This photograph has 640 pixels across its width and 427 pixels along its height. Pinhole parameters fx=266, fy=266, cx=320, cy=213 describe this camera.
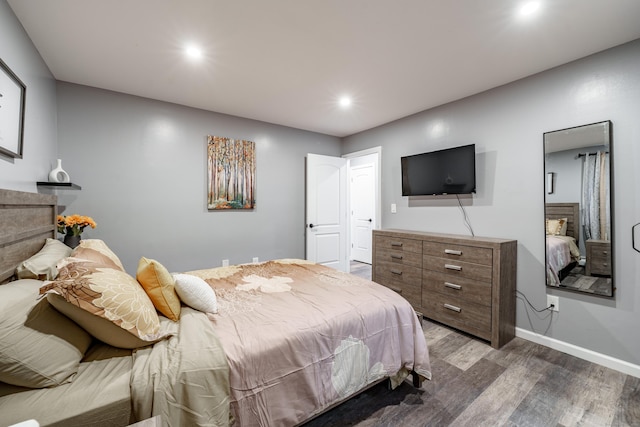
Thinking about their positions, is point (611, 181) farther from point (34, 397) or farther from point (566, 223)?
point (34, 397)

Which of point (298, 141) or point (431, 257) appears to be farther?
point (298, 141)

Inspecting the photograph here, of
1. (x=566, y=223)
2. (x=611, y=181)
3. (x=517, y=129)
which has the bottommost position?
(x=566, y=223)

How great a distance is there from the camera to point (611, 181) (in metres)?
2.08

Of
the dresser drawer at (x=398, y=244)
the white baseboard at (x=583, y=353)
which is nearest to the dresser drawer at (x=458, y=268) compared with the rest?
the dresser drawer at (x=398, y=244)

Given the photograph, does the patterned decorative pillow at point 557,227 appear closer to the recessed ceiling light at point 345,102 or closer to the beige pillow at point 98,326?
the recessed ceiling light at point 345,102

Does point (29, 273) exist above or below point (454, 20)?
below

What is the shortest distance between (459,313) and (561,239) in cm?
110

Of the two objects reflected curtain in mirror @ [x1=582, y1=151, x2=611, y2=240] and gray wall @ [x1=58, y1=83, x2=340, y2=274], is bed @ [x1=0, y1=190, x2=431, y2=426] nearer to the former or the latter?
gray wall @ [x1=58, y1=83, x2=340, y2=274]

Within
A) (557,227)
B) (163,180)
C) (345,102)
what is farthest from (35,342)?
(557,227)

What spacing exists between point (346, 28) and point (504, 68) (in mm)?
1551

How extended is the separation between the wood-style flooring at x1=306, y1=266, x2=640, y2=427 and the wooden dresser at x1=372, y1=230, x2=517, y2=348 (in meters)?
0.31

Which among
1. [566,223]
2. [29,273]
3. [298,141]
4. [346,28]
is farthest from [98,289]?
[298,141]

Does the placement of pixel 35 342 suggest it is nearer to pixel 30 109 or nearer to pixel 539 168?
pixel 30 109

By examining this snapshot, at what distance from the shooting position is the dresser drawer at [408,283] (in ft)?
9.82
